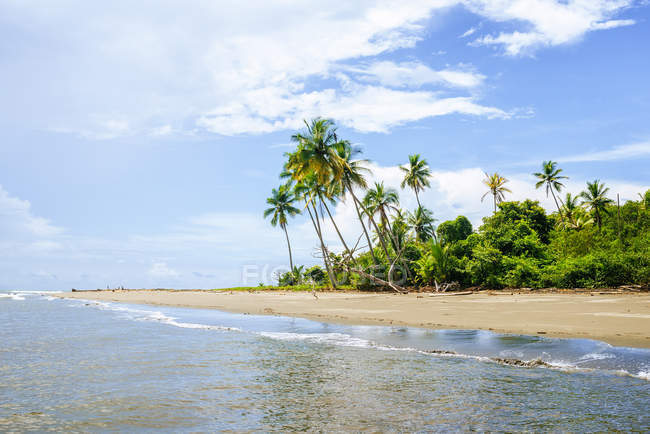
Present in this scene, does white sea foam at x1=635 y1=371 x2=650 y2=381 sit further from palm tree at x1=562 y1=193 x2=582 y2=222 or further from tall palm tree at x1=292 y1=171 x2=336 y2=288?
palm tree at x1=562 y1=193 x2=582 y2=222

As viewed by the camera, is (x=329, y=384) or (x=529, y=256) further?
(x=529, y=256)

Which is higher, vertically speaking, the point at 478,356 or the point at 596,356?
the point at 596,356

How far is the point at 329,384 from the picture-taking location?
6320 millimetres

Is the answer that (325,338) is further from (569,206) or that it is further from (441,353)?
(569,206)

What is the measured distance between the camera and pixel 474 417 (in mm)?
4641

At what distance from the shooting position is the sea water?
4.61 m

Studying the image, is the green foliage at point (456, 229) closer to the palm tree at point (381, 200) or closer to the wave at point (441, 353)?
the palm tree at point (381, 200)

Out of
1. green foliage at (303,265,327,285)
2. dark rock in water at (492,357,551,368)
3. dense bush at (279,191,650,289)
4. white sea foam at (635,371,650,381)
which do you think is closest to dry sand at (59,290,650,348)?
white sea foam at (635,371,650,381)

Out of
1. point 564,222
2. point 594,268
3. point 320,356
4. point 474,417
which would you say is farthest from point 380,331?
point 564,222

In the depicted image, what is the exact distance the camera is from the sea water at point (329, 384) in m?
4.61

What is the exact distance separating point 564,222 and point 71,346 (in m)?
48.6

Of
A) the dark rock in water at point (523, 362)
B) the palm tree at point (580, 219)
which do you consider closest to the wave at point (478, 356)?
the dark rock in water at point (523, 362)

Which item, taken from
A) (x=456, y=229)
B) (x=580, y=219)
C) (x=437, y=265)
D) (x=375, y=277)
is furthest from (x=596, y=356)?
(x=580, y=219)

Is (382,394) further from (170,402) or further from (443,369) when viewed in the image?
(170,402)
